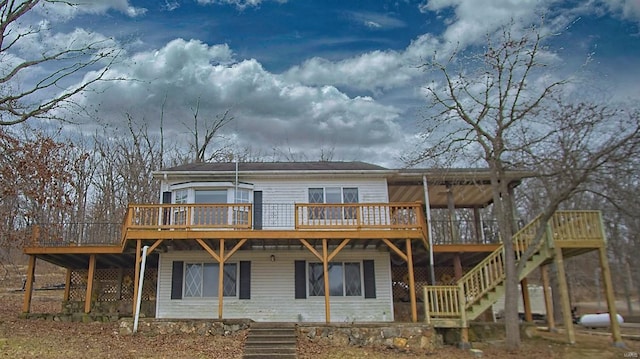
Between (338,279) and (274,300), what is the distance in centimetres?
241

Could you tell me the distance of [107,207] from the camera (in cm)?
3081

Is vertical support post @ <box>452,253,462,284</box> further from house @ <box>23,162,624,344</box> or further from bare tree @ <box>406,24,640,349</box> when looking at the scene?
bare tree @ <box>406,24,640,349</box>

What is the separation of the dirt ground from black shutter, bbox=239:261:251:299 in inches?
111

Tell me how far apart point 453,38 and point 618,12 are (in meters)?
5.16

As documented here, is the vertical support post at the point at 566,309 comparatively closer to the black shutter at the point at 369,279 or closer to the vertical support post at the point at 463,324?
the vertical support post at the point at 463,324

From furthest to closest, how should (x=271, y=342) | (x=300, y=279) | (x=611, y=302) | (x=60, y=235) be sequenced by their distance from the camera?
(x=60, y=235) → (x=300, y=279) → (x=611, y=302) → (x=271, y=342)

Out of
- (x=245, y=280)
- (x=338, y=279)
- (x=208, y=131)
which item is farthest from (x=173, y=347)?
(x=208, y=131)

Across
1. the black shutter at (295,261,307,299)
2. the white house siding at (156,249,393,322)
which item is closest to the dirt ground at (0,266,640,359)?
the white house siding at (156,249,393,322)

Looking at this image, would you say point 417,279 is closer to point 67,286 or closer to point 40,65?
point 67,286

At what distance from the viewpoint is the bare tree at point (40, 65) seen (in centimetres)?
1390

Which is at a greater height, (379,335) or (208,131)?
(208,131)

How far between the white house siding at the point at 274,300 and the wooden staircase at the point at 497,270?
2409 mm

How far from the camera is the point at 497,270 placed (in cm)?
1522

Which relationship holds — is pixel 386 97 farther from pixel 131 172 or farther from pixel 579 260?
pixel 579 260
